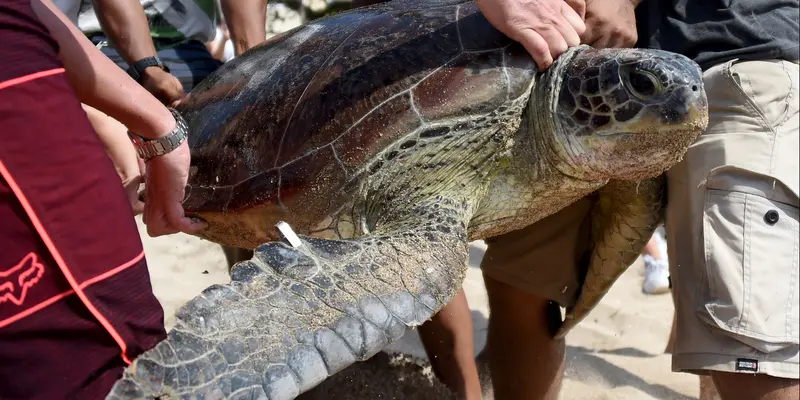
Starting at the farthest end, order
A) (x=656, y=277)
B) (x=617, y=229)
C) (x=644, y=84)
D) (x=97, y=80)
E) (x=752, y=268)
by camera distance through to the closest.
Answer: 1. (x=656, y=277)
2. (x=617, y=229)
3. (x=752, y=268)
4. (x=644, y=84)
5. (x=97, y=80)

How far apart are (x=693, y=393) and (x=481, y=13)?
161cm

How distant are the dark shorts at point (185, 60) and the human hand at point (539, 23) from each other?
4.34ft

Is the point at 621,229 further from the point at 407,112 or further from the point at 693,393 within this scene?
the point at 693,393

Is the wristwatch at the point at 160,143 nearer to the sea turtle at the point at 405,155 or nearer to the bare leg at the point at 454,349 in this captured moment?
the sea turtle at the point at 405,155

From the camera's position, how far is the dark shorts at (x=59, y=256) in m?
0.84

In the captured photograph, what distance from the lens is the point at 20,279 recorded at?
2.80 feet

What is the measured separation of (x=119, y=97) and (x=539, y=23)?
0.81 meters

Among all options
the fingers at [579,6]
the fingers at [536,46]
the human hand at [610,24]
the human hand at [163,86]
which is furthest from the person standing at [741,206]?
the human hand at [163,86]

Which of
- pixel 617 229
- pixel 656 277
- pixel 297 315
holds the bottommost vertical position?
pixel 656 277

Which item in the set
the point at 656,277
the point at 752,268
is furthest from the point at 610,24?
the point at 656,277

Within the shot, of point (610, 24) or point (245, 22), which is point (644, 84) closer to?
point (610, 24)

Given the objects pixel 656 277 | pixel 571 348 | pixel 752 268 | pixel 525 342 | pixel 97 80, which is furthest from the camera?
pixel 656 277

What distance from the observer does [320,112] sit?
1.44m

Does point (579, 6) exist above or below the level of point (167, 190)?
above
